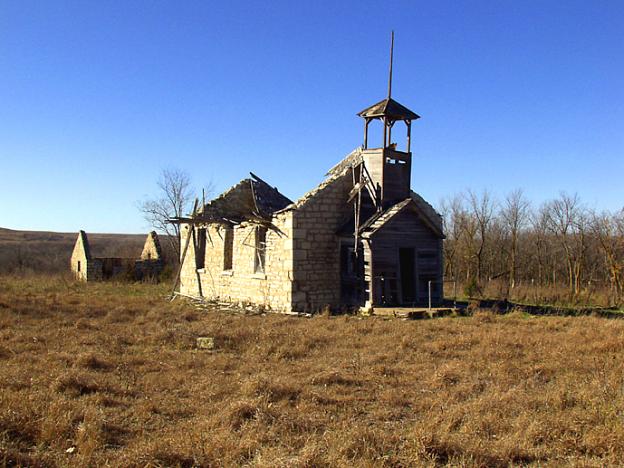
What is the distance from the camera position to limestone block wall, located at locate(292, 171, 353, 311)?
17656 mm

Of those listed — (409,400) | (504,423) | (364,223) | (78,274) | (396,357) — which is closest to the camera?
(504,423)

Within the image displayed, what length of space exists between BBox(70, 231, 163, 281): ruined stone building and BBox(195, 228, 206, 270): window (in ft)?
24.5

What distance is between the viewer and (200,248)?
23484mm

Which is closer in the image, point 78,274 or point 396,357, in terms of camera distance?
point 396,357

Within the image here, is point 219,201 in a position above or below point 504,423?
above

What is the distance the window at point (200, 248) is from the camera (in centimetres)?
2325

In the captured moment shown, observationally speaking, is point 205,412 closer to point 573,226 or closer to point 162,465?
point 162,465

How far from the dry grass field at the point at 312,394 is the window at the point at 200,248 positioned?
29.6 ft

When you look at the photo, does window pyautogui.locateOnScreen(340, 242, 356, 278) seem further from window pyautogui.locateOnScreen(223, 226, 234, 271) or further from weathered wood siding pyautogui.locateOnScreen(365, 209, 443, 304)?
window pyautogui.locateOnScreen(223, 226, 234, 271)

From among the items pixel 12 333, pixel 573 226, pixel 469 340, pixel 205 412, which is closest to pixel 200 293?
pixel 12 333

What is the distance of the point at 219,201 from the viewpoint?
23125 mm

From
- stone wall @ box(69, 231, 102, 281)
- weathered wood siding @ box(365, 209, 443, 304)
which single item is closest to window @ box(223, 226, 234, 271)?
weathered wood siding @ box(365, 209, 443, 304)

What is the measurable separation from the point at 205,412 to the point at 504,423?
12.2 ft

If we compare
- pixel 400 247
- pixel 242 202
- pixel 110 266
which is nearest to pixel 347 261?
pixel 400 247
